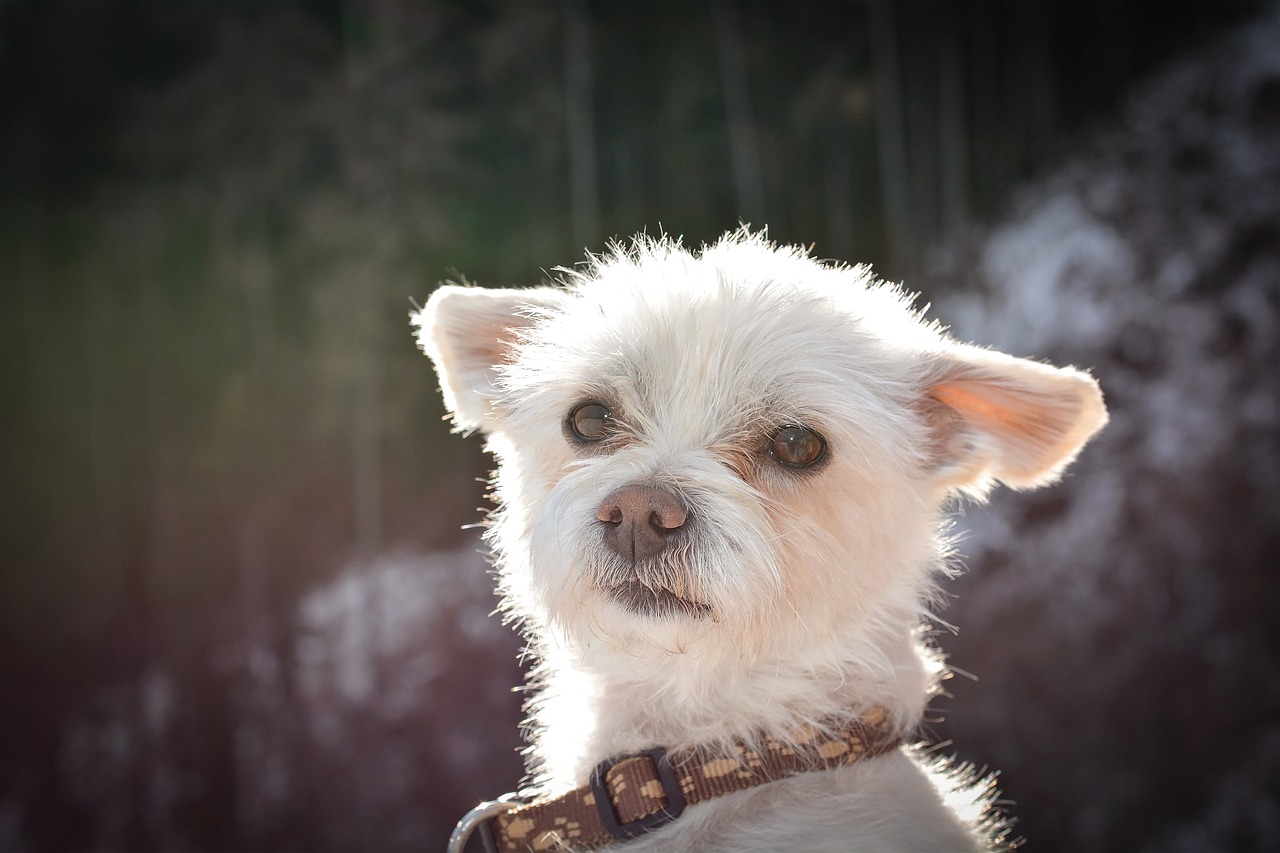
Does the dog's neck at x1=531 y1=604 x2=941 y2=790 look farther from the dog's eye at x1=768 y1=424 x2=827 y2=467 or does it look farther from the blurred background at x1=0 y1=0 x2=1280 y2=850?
the blurred background at x1=0 y1=0 x2=1280 y2=850

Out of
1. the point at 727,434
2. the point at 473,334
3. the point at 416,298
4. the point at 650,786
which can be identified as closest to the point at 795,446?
the point at 727,434

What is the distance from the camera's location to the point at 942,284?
4.46m

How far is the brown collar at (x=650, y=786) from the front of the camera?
132 cm

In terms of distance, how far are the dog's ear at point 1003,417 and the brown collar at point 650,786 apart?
19.1 inches

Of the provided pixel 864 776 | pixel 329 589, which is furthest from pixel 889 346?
pixel 329 589

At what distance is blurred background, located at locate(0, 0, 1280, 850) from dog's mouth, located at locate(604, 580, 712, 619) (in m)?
3.21

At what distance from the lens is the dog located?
1.29 meters

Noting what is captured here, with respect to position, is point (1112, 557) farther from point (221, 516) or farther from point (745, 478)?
point (221, 516)

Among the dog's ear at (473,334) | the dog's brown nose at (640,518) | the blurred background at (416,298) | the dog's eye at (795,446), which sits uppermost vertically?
the blurred background at (416,298)

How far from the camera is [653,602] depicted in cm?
130

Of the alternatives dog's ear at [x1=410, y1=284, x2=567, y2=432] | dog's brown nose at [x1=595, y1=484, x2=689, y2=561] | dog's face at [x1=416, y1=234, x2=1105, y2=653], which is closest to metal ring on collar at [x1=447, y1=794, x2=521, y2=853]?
dog's face at [x1=416, y1=234, x2=1105, y2=653]

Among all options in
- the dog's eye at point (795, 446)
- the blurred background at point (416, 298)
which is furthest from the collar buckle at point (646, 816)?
the blurred background at point (416, 298)

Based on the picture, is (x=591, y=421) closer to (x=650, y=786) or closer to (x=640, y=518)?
(x=640, y=518)

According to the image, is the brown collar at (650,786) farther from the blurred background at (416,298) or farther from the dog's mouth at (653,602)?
the blurred background at (416,298)
